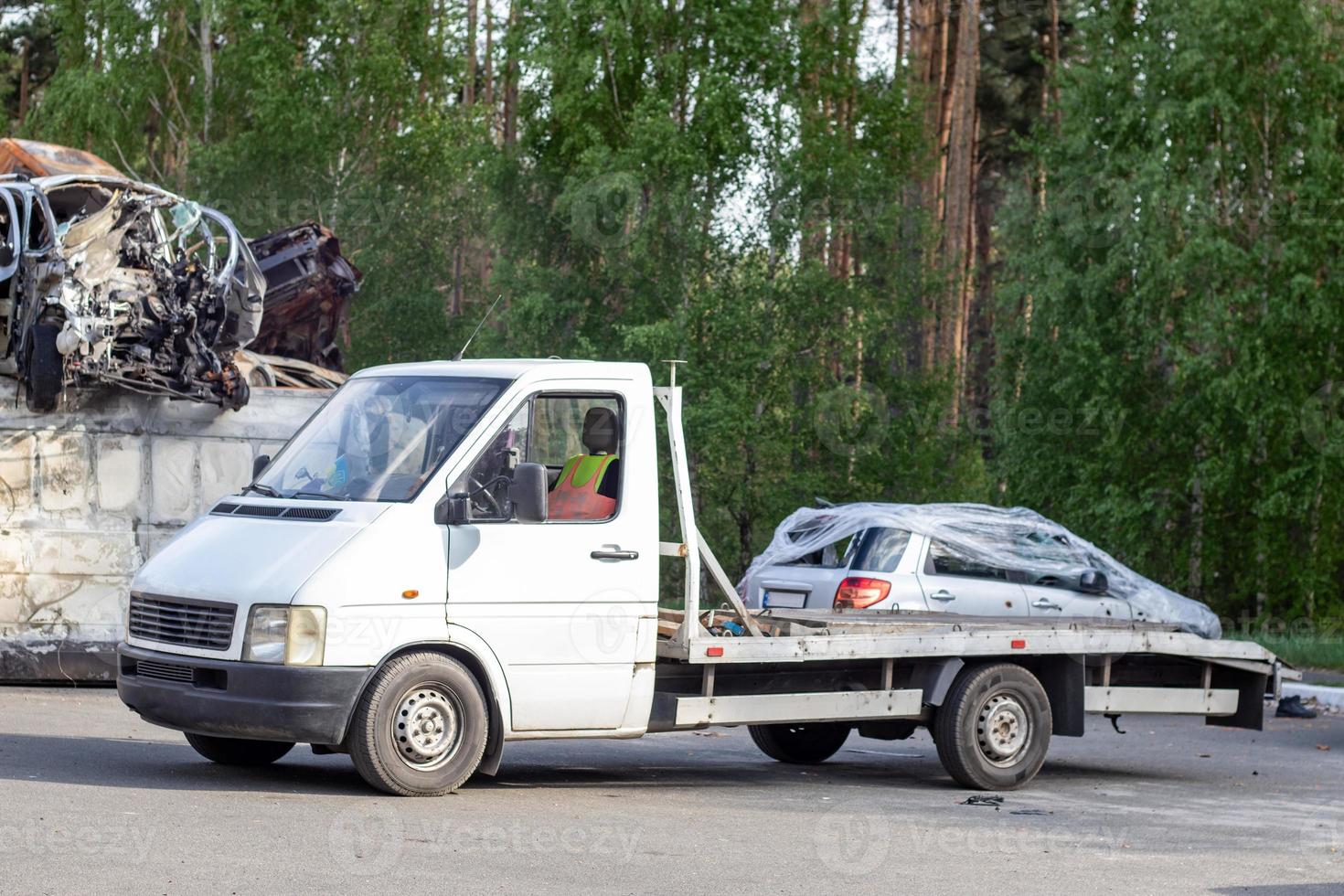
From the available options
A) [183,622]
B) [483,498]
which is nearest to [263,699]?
[183,622]

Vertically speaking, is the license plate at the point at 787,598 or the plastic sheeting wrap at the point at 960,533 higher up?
the plastic sheeting wrap at the point at 960,533

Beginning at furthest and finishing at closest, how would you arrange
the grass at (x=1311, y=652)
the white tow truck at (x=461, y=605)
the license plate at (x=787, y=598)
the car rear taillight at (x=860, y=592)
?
the grass at (x=1311, y=652) < the license plate at (x=787, y=598) < the car rear taillight at (x=860, y=592) < the white tow truck at (x=461, y=605)

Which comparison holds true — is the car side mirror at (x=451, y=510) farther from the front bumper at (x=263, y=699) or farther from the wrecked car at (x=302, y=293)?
the wrecked car at (x=302, y=293)

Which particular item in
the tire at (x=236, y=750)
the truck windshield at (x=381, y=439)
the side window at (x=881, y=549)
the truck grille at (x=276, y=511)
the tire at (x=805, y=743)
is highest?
the truck windshield at (x=381, y=439)

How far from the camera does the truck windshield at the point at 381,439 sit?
364 inches

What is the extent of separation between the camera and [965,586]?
53.5 ft

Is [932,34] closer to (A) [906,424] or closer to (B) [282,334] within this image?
(A) [906,424]

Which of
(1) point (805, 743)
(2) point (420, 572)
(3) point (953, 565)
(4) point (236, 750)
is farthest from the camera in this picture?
(3) point (953, 565)

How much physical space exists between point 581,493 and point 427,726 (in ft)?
4.93

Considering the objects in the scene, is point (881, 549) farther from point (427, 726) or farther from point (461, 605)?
point (427, 726)

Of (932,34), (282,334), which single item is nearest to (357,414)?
(282,334)

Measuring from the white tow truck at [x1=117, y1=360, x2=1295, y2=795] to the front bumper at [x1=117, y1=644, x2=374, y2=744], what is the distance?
0.01m

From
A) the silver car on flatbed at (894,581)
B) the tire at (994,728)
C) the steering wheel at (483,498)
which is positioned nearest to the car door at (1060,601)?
the silver car on flatbed at (894,581)

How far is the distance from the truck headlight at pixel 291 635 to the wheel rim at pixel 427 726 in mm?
513
